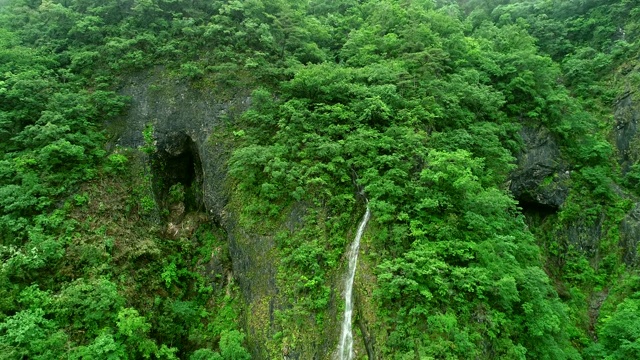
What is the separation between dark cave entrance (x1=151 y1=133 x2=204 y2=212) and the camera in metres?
14.5

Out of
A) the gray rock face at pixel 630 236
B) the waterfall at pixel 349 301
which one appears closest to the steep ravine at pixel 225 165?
the gray rock face at pixel 630 236

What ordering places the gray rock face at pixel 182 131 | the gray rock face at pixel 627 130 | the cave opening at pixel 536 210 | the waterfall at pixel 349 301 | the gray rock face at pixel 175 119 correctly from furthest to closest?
the cave opening at pixel 536 210
the gray rock face at pixel 627 130
the gray rock face at pixel 175 119
the gray rock face at pixel 182 131
the waterfall at pixel 349 301

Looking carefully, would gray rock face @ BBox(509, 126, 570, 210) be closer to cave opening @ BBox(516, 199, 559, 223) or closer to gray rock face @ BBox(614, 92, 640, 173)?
cave opening @ BBox(516, 199, 559, 223)

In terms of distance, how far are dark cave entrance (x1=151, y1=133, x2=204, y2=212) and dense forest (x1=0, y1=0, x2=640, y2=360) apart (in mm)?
93

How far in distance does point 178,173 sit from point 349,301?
9812 millimetres

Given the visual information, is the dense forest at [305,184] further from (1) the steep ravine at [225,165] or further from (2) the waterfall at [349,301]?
(2) the waterfall at [349,301]

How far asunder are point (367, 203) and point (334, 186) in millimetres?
1249

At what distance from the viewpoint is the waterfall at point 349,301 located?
8836 mm

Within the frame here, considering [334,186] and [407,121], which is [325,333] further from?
[407,121]

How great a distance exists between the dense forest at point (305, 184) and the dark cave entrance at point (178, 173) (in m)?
0.09

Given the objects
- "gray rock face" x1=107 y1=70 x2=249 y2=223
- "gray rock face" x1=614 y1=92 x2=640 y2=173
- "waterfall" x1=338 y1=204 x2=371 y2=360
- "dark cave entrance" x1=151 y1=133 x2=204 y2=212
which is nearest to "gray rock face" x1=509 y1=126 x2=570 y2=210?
"gray rock face" x1=614 y1=92 x2=640 y2=173

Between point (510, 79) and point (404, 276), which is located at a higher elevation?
point (510, 79)

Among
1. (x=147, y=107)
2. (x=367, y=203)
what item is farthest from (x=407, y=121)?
(x=147, y=107)

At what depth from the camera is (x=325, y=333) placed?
9336 millimetres
